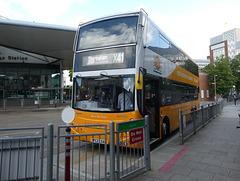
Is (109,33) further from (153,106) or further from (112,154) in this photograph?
(112,154)

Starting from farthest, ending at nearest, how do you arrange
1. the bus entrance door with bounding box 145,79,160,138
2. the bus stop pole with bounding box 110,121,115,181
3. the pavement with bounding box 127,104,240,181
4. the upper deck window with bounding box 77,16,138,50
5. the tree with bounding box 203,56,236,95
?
1. the tree with bounding box 203,56,236,95
2. the bus entrance door with bounding box 145,79,160,138
3. the upper deck window with bounding box 77,16,138,50
4. the pavement with bounding box 127,104,240,181
5. the bus stop pole with bounding box 110,121,115,181

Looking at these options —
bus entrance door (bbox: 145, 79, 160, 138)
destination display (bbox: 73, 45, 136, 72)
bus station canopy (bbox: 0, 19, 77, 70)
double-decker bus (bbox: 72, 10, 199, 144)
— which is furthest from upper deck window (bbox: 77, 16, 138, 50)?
bus station canopy (bbox: 0, 19, 77, 70)

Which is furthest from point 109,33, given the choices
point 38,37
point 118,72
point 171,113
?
point 38,37

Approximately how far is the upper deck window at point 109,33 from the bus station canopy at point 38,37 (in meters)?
18.0

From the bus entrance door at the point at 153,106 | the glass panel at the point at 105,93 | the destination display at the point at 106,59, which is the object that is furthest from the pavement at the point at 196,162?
the destination display at the point at 106,59

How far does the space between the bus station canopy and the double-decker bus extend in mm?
18015

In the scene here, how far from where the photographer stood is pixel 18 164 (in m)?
2.85

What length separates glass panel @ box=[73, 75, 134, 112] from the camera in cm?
519

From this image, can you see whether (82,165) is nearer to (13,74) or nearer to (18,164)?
(18,164)

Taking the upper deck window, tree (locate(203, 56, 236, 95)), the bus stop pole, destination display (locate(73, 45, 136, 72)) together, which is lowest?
the bus stop pole

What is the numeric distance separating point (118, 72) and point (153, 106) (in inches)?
85.2

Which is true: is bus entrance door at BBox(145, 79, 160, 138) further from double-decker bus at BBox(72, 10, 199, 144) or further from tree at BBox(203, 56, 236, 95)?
tree at BBox(203, 56, 236, 95)

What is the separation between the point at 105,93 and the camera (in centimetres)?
543

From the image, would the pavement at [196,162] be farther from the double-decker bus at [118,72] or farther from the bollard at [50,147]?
the bollard at [50,147]
